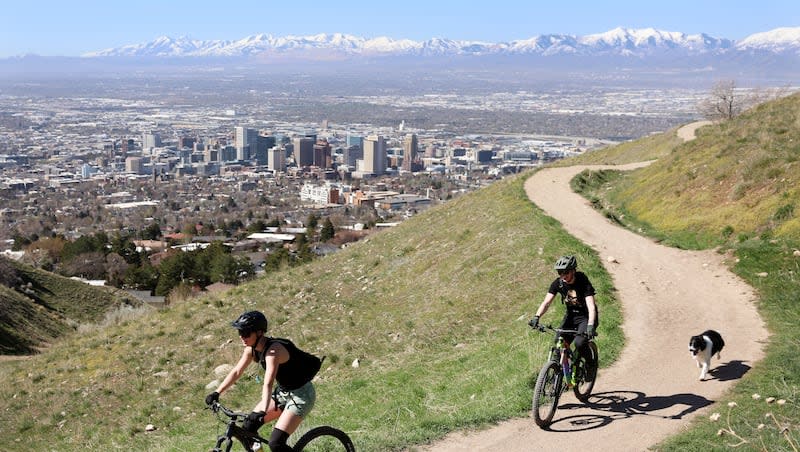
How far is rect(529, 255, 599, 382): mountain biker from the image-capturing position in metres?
8.31

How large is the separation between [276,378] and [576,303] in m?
3.51

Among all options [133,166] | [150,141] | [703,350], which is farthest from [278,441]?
[150,141]

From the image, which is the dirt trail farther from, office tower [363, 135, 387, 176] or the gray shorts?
office tower [363, 135, 387, 176]

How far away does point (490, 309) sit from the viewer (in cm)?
1478

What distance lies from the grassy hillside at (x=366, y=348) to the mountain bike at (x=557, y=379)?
43 cm

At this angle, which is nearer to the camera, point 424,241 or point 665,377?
point 665,377

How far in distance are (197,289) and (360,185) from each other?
8459cm

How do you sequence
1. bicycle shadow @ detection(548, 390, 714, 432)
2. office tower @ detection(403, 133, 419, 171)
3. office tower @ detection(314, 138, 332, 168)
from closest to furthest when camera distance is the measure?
bicycle shadow @ detection(548, 390, 714, 432) < office tower @ detection(403, 133, 419, 171) < office tower @ detection(314, 138, 332, 168)

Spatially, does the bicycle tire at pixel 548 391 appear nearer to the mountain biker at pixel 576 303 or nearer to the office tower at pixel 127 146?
the mountain biker at pixel 576 303

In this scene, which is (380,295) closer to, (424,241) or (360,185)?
(424,241)

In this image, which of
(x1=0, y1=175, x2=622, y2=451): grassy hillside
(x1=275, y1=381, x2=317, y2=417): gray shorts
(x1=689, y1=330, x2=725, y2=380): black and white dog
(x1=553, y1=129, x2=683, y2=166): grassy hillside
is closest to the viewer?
(x1=275, y1=381, x2=317, y2=417): gray shorts

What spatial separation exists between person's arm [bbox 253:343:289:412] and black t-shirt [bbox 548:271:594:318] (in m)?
3.35

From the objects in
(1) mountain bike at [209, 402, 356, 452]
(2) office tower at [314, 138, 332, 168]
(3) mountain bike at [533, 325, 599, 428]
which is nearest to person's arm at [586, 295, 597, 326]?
(3) mountain bike at [533, 325, 599, 428]

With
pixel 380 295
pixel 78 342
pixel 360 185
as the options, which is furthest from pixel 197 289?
pixel 360 185
